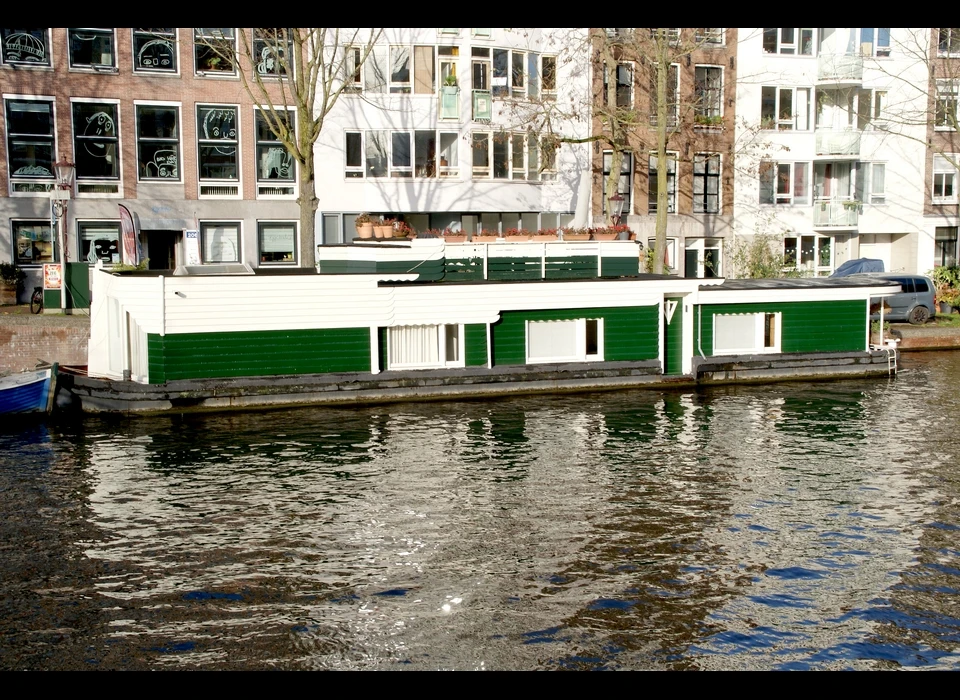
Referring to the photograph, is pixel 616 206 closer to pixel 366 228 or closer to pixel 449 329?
pixel 366 228

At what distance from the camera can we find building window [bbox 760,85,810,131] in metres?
46.2

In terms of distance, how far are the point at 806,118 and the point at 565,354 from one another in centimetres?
2554

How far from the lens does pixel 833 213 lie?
4641cm

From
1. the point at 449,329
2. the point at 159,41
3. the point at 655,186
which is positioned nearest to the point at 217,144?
the point at 159,41

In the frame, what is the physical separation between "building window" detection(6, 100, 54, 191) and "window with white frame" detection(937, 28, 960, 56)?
1363 inches

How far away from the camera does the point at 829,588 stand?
12367 millimetres

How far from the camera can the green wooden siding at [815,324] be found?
2814cm

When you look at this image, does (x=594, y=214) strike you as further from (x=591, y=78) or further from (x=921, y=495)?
(x=921, y=495)

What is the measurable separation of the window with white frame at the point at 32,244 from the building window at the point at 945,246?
3653 centimetres

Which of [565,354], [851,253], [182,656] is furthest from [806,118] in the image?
[182,656]

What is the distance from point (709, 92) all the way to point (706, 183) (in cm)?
379

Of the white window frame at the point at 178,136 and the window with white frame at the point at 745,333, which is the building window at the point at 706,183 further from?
the white window frame at the point at 178,136

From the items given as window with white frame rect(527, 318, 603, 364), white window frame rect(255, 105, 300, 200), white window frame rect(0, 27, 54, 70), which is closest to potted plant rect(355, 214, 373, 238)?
window with white frame rect(527, 318, 603, 364)

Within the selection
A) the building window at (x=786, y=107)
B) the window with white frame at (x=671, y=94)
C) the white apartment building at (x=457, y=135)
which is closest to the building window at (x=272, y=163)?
the white apartment building at (x=457, y=135)
